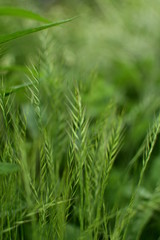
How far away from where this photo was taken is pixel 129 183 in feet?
2.87

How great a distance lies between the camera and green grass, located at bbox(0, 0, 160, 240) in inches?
19.8

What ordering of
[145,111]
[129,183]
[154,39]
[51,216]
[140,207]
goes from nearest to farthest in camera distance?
[51,216] < [140,207] < [129,183] < [145,111] < [154,39]

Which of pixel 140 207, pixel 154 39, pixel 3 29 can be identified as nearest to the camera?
pixel 140 207

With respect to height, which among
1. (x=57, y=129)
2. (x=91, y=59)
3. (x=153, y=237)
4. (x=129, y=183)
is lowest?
(x=153, y=237)

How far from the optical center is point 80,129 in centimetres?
50

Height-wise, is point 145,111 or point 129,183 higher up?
point 145,111

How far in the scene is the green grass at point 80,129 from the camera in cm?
50

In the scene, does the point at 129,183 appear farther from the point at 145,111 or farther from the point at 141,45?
the point at 141,45

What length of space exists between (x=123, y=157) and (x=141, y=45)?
0.95 m

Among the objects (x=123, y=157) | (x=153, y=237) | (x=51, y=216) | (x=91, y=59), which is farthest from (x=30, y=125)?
(x=91, y=59)

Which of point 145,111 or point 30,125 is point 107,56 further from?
point 30,125

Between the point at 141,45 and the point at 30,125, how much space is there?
1.00m

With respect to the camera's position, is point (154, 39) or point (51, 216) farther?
point (154, 39)

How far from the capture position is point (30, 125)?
1.06m
